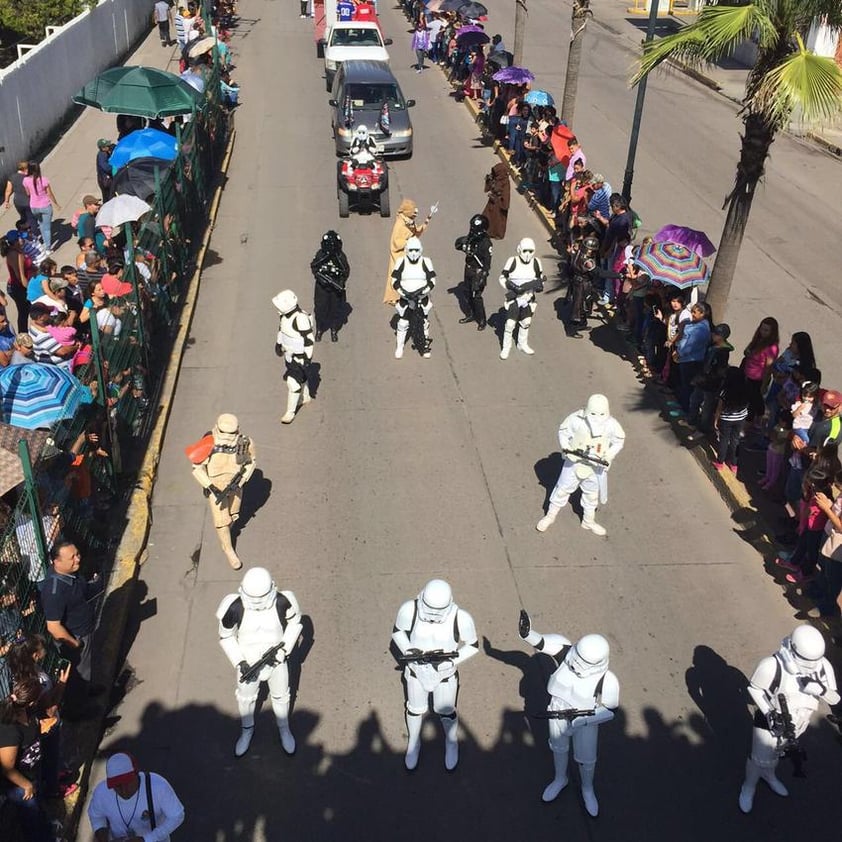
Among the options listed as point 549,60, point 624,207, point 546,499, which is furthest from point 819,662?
point 549,60

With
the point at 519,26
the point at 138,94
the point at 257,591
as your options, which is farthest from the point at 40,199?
the point at 519,26

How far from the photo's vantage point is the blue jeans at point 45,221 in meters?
14.7

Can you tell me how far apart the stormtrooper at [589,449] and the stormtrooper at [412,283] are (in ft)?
12.4

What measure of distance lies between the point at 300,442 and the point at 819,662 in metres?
6.26

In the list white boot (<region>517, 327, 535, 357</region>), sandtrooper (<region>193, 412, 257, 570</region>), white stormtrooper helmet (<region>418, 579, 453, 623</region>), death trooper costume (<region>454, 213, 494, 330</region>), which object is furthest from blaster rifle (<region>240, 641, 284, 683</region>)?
death trooper costume (<region>454, 213, 494, 330</region>)

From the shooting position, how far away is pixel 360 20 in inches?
1166

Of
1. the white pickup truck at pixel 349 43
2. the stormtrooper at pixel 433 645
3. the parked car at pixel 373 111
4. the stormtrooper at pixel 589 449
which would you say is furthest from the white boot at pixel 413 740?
the white pickup truck at pixel 349 43

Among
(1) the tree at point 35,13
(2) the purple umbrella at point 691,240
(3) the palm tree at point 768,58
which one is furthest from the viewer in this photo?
(1) the tree at point 35,13

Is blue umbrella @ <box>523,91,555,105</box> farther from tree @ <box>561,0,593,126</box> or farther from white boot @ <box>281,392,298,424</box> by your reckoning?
white boot @ <box>281,392,298,424</box>

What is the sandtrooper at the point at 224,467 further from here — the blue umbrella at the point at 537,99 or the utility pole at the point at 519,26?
the utility pole at the point at 519,26

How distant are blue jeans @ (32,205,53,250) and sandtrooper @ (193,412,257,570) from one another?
825 cm

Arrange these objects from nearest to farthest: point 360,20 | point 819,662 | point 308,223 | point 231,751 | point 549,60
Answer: point 819,662
point 231,751
point 308,223
point 360,20
point 549,60

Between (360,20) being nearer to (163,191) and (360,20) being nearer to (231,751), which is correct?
(163,191)

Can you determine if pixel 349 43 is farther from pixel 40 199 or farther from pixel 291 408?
pixel 291 408
